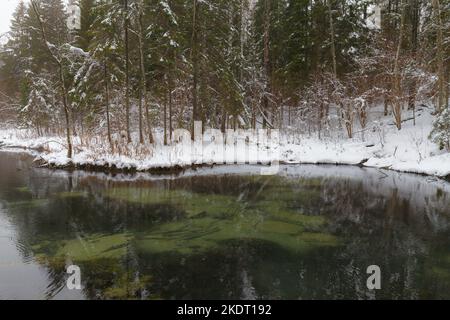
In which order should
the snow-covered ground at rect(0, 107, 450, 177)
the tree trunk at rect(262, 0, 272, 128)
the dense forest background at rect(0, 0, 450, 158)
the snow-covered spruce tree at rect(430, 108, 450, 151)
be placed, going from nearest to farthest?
the snow-covered spruce tree at rect(430, 108, 450, 151)
the snow-covered ground at rect(0, 107, 450, 177)
the dense forest background at rect(0, 0, 450, 158)
the tree trunk at rect(262, 0, 272, 128)

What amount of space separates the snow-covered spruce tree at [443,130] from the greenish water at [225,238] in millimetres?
2670

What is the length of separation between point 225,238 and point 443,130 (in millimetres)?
12760

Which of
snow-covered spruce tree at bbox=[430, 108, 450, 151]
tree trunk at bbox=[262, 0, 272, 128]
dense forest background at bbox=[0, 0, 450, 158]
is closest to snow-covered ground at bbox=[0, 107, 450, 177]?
snow-covered spruce tree at bbox=[430, 108, 450, 151]

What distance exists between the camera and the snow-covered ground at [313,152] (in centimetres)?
1817

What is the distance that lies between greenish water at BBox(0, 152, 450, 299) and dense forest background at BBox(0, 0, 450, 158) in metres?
6.37

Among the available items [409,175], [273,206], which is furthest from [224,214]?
[409,175]

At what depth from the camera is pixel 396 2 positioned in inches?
1082

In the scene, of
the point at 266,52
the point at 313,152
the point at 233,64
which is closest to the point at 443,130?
the point at 313,152

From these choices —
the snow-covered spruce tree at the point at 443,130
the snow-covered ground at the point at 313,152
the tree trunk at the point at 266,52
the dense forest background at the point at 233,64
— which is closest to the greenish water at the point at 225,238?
the snow-covered ground at the point at 313,152

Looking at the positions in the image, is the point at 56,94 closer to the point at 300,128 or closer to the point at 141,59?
the point at 141,59

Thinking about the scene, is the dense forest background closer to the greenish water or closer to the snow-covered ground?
the snow-covered ground

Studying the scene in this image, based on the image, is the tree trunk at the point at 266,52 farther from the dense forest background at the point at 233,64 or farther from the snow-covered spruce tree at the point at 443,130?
the snow-covered spruce tree at the point at 443,130

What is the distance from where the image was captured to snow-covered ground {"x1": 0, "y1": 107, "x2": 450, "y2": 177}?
18.2m
